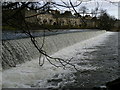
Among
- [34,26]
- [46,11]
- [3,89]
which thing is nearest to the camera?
[46,11]

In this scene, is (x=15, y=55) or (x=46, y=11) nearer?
(x=46, y=11)

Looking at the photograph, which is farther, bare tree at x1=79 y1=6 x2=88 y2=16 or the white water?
the white water

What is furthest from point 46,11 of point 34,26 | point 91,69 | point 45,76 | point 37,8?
point 91,69

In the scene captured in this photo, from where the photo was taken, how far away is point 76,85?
543cm

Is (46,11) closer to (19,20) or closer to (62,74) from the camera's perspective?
(19,20)

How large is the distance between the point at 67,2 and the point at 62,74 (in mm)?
4543

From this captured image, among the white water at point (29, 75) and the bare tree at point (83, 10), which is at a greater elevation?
the bare tree at point (83, 10)

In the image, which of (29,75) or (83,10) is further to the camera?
(29,75)

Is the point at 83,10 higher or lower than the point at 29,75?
higher

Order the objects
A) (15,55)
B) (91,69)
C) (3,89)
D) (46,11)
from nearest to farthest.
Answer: (46,11), (3,89), (91,69), (15,55)

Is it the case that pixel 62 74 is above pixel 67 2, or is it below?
below

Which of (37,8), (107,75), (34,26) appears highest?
(37,8)

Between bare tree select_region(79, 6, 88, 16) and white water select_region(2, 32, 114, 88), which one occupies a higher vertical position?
bare tree select_region(79, 6, 88, 16)

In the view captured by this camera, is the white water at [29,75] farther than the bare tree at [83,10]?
Yes
